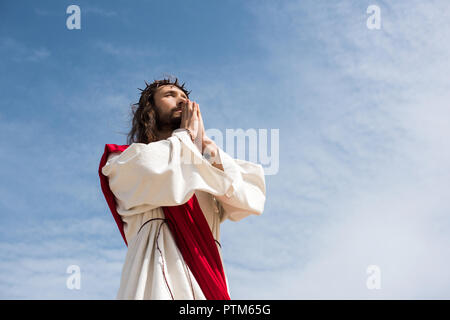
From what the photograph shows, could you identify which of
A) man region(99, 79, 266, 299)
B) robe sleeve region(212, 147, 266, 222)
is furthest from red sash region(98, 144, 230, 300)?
robe sleeve region(212, 147, 266, 222)

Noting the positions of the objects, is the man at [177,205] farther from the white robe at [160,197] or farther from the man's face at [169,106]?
the man's face at [169,106]

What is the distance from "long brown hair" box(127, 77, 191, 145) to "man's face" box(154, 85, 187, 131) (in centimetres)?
6

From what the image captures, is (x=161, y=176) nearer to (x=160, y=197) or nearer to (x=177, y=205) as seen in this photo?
(x=160, y=197)

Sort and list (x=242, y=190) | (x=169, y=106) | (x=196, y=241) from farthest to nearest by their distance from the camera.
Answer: (x=169, y=106), (x=242, y=190), (x=196, y=241)

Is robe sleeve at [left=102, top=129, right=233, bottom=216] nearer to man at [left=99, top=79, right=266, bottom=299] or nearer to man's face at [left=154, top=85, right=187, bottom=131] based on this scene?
man at [left=99, top=79, right=266, bottom=299]

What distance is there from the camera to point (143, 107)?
6199 millimetres

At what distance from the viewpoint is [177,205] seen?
505cm

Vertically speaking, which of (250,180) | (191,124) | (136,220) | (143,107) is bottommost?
(136,220)

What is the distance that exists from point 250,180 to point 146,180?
107 centimetres

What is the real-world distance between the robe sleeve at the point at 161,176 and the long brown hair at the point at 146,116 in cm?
78

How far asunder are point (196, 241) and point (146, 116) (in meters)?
1.64

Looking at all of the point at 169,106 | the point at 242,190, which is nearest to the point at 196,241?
the point at 242,190
